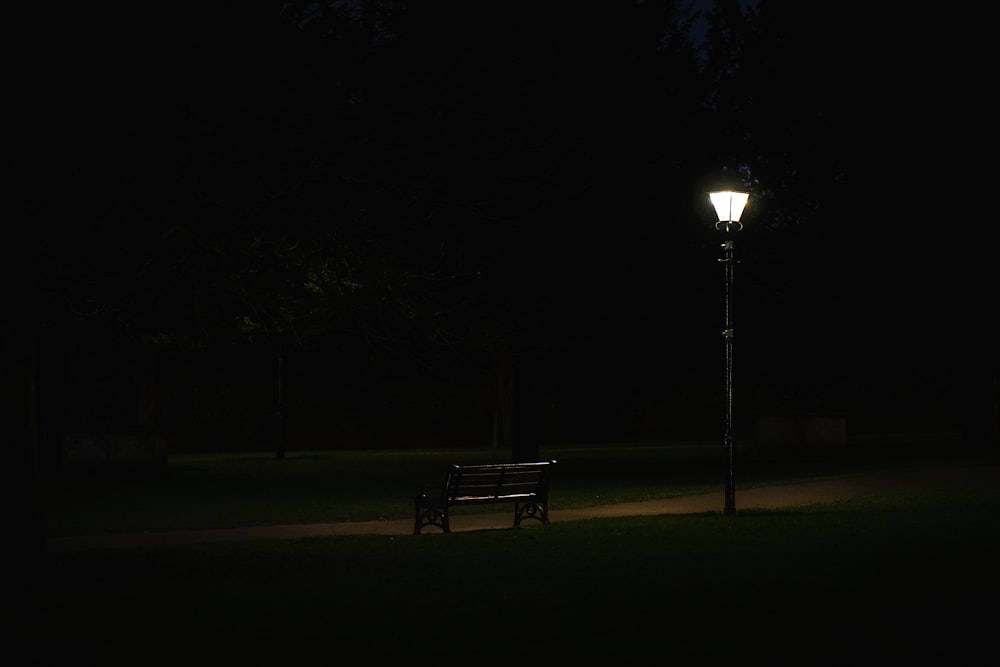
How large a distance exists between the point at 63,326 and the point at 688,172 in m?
14.5

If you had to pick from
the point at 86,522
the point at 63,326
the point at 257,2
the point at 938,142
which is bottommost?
the point at 86,522

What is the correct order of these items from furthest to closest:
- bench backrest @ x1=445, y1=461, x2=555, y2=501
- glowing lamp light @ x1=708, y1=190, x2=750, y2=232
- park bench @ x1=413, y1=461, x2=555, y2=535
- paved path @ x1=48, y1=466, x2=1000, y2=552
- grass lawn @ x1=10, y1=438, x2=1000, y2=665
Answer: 1. glowing lamp light @ x1=708, y1=190, x2=750, y2=232
2. bench backrest @ x1=445, y1=461, x2=555, y2=501
3. park bench @ x1=413, y1=461, x2=555, y2=535
4. paved path @ x1=48, y1=466, x2=1000, y2=552
5. grass lawn @ x1=10, y1=438, x2=1000, y2=665

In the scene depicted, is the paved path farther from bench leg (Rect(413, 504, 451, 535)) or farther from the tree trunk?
the tree trunk

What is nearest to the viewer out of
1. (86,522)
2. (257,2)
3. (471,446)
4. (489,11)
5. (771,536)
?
(257,2)

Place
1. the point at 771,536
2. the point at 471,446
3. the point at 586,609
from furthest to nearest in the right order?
the point at 471,446
the point at 771,536
the point at 586,609

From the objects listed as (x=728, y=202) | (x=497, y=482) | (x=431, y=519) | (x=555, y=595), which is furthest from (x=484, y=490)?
(x=555, y=595)

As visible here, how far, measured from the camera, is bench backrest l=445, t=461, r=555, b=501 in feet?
Result: 53.9

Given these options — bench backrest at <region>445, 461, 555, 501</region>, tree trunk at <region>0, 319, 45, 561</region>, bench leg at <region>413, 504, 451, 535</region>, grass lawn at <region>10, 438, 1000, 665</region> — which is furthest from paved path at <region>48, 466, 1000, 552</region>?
tree trunk at <region>0, 319, 45, 561</region>

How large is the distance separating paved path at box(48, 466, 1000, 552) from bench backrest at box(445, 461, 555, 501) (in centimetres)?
49

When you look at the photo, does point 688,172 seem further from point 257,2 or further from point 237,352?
point 257,2

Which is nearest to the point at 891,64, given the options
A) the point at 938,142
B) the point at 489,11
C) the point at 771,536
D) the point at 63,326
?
the point at 938,142

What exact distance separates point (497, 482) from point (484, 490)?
185mm

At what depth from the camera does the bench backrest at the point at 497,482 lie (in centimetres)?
1642

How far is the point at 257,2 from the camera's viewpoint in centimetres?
1275
